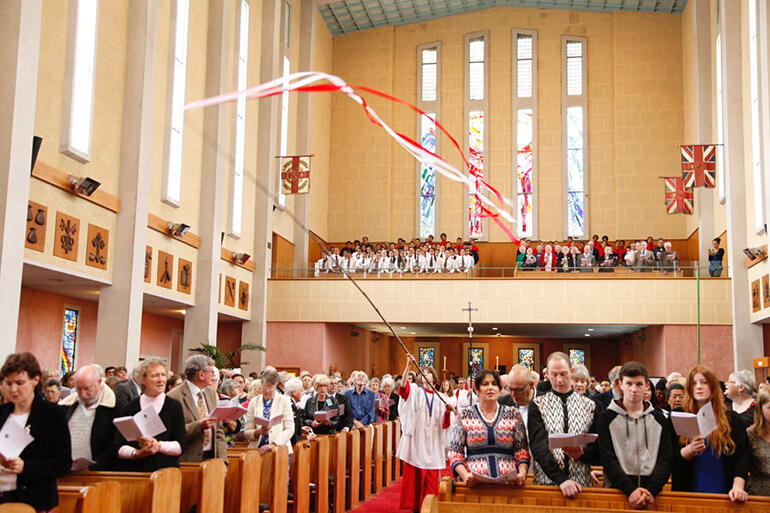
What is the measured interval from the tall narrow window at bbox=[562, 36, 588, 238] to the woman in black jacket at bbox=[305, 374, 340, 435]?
64.3 feet

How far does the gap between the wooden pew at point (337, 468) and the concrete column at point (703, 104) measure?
1851cm

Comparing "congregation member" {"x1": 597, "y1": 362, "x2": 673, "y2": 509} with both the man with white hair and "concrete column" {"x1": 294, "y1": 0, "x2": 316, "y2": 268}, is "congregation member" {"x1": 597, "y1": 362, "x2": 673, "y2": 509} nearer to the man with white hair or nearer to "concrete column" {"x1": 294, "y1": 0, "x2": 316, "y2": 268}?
the man with white hair

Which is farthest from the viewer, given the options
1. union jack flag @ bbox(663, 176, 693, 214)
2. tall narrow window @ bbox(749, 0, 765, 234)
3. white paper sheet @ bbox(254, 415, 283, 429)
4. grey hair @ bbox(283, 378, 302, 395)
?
union jack flag @ bbox(663, 176, 693, 214)

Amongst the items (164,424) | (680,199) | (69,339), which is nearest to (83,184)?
(69,339)

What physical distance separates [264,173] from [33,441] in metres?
19.2

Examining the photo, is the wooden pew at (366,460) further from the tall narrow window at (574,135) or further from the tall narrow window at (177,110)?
the tall narrow window at (574,135)

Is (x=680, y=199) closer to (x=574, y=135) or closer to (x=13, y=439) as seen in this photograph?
(x=574, y=135)

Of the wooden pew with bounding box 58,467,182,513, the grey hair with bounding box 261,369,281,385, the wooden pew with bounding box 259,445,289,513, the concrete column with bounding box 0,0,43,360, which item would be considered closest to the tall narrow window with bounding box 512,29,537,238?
the concrete column with bounding box 0,0,43,360

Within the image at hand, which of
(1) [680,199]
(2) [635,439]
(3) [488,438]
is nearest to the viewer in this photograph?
(2) [635,439]

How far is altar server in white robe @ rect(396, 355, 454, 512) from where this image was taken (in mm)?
8023

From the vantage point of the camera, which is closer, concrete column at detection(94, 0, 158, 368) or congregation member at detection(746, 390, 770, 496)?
congregation member at detection(746, 390, 770, 496)

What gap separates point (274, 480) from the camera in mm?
6406

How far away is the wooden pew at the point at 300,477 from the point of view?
7152 millimetres

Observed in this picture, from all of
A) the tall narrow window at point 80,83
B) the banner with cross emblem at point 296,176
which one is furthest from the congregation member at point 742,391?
the banner with cross emblem at point 296,176
